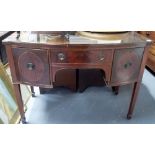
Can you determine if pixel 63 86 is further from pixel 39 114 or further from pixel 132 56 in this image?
pixel 132 56

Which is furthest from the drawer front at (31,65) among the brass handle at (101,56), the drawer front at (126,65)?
the drawer front at (126,65)

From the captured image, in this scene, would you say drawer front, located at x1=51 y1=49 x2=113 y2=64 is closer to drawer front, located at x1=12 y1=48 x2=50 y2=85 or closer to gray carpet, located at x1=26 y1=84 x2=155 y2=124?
drawer front, located at x1=12 y1=48 x2=50 y2=85

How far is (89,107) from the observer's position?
143 cm

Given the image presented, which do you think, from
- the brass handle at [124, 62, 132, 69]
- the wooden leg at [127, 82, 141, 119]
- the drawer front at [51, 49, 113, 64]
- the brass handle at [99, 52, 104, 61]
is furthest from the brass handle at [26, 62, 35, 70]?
the wooden leg at [127, 82, 141, 119]

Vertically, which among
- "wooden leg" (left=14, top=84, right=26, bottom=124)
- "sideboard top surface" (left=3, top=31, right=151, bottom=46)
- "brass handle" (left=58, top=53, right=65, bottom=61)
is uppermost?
"sideboard top surface" (left=3, top=31, right=151, bottom=46)

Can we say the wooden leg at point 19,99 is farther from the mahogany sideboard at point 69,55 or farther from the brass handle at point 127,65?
the brass handle at point 127,65

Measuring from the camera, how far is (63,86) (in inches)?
65.4

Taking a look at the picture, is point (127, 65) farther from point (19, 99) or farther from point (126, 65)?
point (19, 99)

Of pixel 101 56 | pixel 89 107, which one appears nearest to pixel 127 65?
pixel 101 56

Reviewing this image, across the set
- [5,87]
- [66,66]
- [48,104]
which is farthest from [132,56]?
[5,87]

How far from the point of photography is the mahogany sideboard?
37.3 inches

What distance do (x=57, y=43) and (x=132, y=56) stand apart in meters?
0.45

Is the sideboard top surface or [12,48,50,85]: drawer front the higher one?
the sideboard top surface

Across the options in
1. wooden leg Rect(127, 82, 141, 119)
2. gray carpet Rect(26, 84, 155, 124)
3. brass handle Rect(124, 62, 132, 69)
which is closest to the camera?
brass handle Rect(124, 62, 132, 69)
